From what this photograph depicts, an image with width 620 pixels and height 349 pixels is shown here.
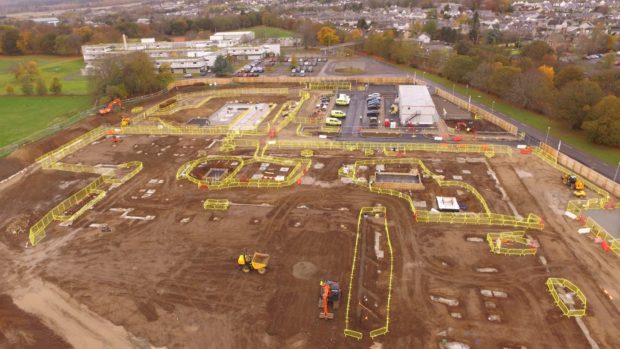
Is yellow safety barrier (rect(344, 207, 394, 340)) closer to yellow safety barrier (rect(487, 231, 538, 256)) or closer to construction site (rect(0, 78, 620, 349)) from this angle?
construction site (rect(0, 78, 620, 349))

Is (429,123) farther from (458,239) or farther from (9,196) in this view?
(9,196)

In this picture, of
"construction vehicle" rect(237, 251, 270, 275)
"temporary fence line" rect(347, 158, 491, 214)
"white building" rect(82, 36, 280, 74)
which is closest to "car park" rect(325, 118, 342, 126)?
"temporary fence line" rect(347, 158, 491, 214)

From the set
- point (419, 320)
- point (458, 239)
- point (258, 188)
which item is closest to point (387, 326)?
point (419, 320)

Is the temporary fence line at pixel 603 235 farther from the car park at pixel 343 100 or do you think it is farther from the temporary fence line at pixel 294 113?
the car park at pixel 343 100

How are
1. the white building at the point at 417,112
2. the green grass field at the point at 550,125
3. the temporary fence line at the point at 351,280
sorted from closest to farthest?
the temporary fence line at the point at 351,280
the green grass field at the point at 550,125
the white building at the point at 417,112

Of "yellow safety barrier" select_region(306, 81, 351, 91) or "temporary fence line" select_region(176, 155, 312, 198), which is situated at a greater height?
"yellow safety barrier" select_region(306, 81, 351, 91)

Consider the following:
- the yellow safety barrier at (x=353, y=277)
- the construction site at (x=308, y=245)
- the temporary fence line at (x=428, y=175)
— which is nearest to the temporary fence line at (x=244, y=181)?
the construction site at (x=308, y=245)
